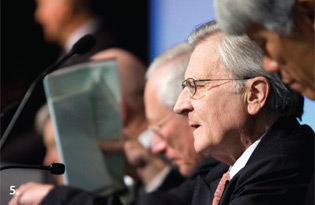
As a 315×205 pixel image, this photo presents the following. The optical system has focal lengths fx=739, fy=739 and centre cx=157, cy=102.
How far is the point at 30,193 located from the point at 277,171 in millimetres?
1054

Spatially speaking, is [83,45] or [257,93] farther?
[83,45]

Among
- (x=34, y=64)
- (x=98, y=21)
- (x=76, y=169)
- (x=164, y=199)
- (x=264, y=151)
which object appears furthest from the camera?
(x=34, y=64)

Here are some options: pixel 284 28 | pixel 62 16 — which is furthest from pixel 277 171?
pixel 62 16

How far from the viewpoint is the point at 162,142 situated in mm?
3539

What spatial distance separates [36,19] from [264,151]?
3668 millimetres

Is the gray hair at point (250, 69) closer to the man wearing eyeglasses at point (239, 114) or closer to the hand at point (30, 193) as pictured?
the man wearing eyeglasses at point (239, 114)

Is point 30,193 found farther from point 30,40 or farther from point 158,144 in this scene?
point 30,40

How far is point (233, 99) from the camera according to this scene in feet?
7.32

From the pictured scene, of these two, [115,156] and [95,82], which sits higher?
[95,82]

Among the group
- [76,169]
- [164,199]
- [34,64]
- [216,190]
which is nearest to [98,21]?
[34,64]

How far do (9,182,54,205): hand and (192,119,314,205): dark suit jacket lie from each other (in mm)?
826

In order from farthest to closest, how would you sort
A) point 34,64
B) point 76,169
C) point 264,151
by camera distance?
point 34,64 → point 76,169 → point 264,151

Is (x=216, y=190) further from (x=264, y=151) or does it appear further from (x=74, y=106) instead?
(x=74, y=106)

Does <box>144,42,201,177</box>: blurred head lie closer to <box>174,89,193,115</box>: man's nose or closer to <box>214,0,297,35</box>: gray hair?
<box>174,89,193,115</box>: man's nose
